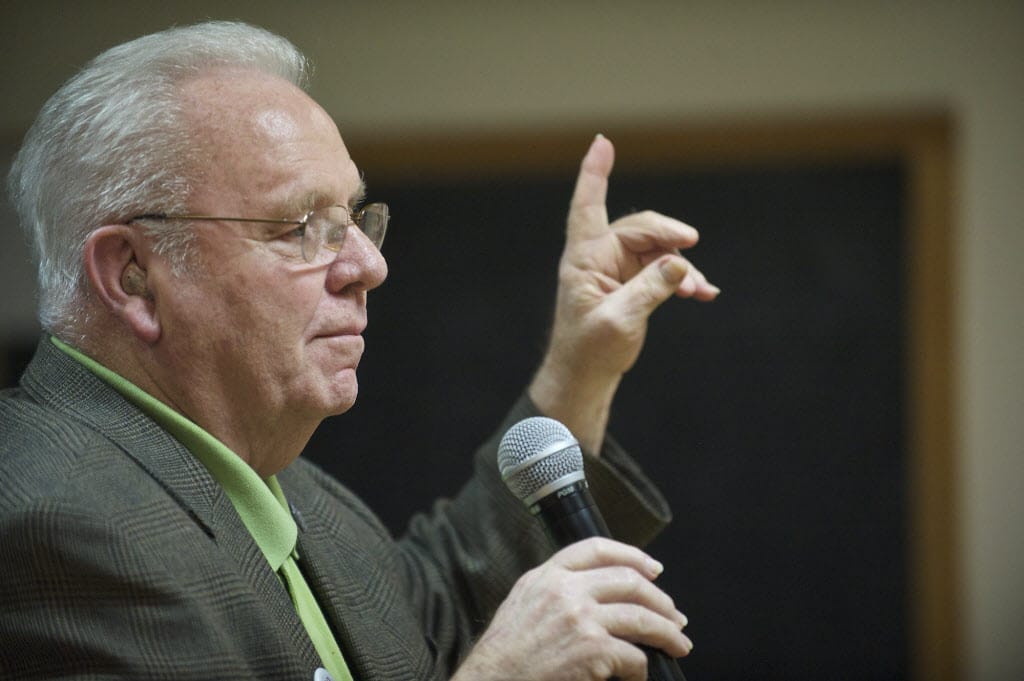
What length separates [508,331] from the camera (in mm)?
3414

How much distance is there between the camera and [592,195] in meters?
1.65

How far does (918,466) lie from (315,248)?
2.46m

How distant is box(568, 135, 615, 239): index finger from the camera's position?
1638 mm

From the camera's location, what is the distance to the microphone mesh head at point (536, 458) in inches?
44.3

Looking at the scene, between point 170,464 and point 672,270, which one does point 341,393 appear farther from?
point 672,270

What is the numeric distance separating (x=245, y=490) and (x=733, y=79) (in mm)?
2412

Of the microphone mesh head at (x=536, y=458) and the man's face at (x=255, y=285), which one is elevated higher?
the man's face at (x=255, y=285)

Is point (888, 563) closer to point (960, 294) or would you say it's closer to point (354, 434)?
point (960, 294)

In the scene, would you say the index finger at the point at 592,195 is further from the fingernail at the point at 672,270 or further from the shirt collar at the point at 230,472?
the shirt collar at the point at 230,472

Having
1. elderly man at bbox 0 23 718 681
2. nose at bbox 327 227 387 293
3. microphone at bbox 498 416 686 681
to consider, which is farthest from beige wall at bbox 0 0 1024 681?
microphone at bbox 498 416 686 681

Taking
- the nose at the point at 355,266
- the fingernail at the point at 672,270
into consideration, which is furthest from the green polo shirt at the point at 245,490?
the fingernail at the point at 672,270

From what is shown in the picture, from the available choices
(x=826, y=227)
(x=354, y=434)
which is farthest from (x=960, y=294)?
(x=354, y=434)

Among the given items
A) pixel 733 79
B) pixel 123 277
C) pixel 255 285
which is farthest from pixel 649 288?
pixel 733 79

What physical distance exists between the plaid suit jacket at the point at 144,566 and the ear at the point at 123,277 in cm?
7
